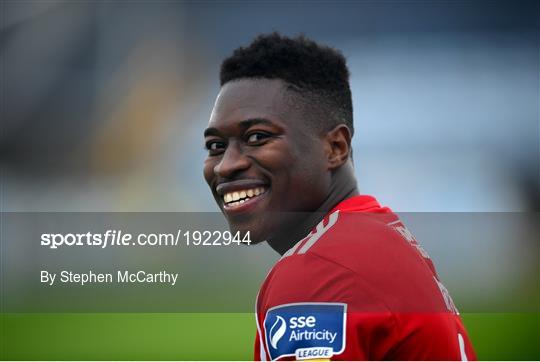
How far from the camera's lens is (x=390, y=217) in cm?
174

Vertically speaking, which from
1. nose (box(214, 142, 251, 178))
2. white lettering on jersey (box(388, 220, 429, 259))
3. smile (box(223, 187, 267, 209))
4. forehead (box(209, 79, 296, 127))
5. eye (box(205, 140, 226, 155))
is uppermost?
forehead (box(209, 79, 296, 127))

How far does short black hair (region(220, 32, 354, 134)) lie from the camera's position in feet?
6.03

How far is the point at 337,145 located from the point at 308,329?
2.21ft

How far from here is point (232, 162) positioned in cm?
185

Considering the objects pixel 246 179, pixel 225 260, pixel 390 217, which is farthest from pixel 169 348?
pixel 390 217

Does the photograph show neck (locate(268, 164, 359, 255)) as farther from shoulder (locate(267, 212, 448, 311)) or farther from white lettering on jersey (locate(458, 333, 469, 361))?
white lettering on jersey (locate(458, 333, 469, 361))

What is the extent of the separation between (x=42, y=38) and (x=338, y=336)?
94.9 inches

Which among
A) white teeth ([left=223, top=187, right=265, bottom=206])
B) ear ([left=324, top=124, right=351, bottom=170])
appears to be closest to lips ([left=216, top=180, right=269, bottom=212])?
white teeth ([left=223, top=187, right=265, bottom=206])

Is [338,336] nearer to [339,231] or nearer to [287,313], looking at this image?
[287,313]

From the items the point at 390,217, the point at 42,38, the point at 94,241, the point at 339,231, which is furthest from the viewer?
the point at 42,38

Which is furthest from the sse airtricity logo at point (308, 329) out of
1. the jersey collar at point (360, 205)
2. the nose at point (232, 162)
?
the nose at point (232, 162)

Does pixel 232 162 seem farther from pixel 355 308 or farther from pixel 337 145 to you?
pixel 355 308

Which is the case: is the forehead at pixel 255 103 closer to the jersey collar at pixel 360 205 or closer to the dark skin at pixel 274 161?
the dark skin at pixel 274 161

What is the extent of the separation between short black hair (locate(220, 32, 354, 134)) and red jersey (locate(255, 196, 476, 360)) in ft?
1.70
